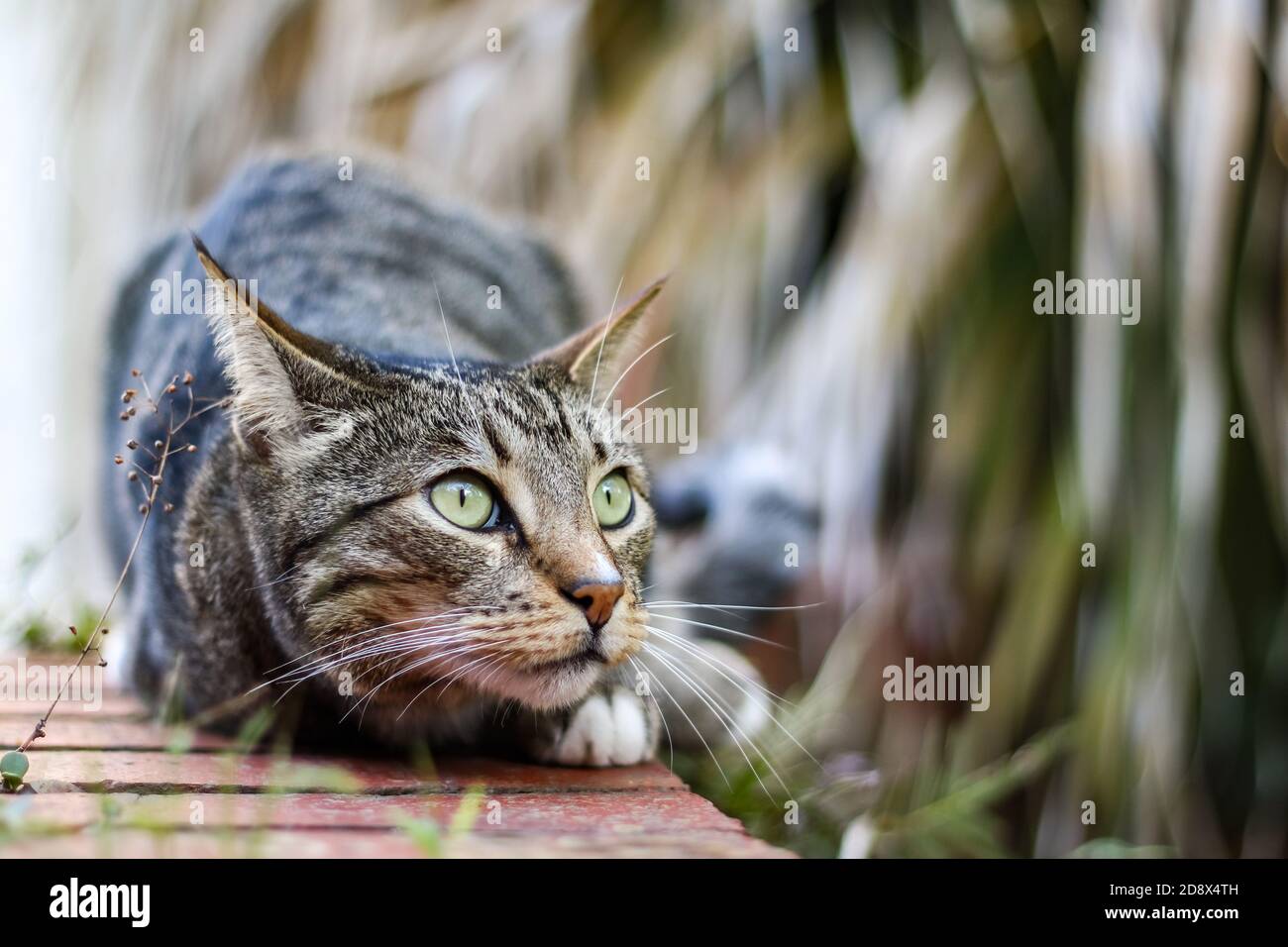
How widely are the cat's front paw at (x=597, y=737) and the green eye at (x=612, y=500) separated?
214mm

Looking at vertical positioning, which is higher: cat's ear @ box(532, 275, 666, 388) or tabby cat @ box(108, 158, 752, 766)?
cat's ear @ box(532, 275, 666, 388)

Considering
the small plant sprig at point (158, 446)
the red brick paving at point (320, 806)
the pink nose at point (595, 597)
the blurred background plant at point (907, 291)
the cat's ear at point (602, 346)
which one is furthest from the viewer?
the blurred background plant at point (907, 291)

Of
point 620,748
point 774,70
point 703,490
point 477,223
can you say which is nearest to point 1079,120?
point 774,70

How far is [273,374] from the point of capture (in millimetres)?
1233

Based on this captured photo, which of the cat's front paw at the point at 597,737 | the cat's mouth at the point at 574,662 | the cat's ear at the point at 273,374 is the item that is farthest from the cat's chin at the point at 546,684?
the cat's ear at the point at 273,374

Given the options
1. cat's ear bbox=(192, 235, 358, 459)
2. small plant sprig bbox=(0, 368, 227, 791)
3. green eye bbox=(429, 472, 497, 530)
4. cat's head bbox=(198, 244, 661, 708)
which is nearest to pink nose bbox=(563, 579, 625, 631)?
cat's head bbox=(198, 244, 661, 708)

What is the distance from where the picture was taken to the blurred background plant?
2.04 meters

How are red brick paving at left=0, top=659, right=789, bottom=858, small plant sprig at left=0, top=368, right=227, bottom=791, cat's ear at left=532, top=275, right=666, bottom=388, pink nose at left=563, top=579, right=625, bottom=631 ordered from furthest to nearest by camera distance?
1. cat's ear at left=532, top=275, right=666, bottom=388
2. small plant sprig at left=0, top=368, right=227, bottom=791
3. pink nose at left=563, top=579, right=625, bottom=631
4. red brick paving at left=0, top=659, right=789, bottom=858

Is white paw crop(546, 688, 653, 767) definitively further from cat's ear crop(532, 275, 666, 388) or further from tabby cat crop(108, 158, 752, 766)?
cat's ear crop(532, 275, 666, 388)

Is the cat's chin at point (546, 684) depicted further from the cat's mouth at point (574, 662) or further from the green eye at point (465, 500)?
the green eye at point (465, 500)

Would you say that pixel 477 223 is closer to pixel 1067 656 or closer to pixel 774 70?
pixel 774 70

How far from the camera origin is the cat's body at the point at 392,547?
1.17m

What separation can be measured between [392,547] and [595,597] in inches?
8.6

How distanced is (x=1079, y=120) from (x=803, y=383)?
0.72 meters
